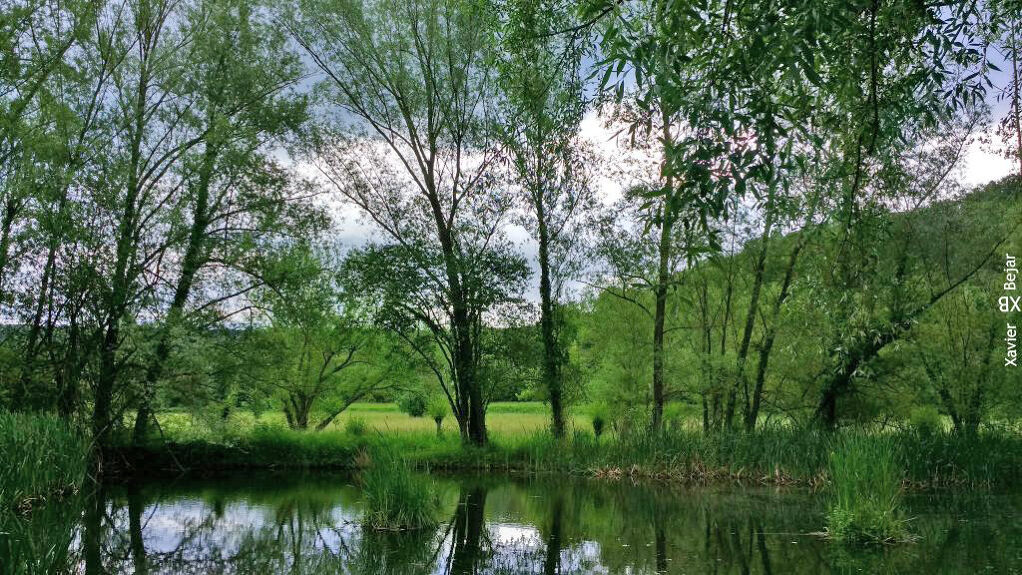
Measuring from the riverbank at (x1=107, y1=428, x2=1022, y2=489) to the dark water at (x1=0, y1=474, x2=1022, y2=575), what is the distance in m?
1.20

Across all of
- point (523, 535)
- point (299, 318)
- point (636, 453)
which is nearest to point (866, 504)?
point (523, 535)

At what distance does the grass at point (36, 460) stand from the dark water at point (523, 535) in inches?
22.8

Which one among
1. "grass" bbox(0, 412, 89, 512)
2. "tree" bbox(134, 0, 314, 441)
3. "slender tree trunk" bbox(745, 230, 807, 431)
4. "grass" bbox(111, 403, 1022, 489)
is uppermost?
"tree" bbox(134, 0, 314, 441)

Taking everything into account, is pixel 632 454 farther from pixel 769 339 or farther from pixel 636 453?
pixel 769 339

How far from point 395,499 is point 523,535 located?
1.89 meters

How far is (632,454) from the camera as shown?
17.6m

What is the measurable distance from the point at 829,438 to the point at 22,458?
14350mm

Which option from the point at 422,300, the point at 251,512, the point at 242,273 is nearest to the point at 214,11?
the point at 242,273

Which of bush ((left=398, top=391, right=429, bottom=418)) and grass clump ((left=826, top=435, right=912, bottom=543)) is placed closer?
grass clump ((left=826, top=435, right=912, bottom=543))

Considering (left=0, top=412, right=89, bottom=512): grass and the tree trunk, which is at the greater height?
the tree trunk

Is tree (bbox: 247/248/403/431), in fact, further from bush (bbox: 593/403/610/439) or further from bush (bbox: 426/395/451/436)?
bush (bbox: 593/403/610/439)

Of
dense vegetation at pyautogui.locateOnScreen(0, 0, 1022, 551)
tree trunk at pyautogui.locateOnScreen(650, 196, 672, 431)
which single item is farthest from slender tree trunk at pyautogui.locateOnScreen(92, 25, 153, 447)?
tree trunk at pyautogui.locateOnScreen(650, 196, 672, 431)

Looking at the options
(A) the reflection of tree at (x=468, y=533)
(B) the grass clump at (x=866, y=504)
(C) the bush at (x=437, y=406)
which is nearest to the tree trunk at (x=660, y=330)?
(A) the reflection of tree at (x=468, y=533)

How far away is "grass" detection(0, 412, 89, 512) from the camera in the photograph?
1062 centimetres
